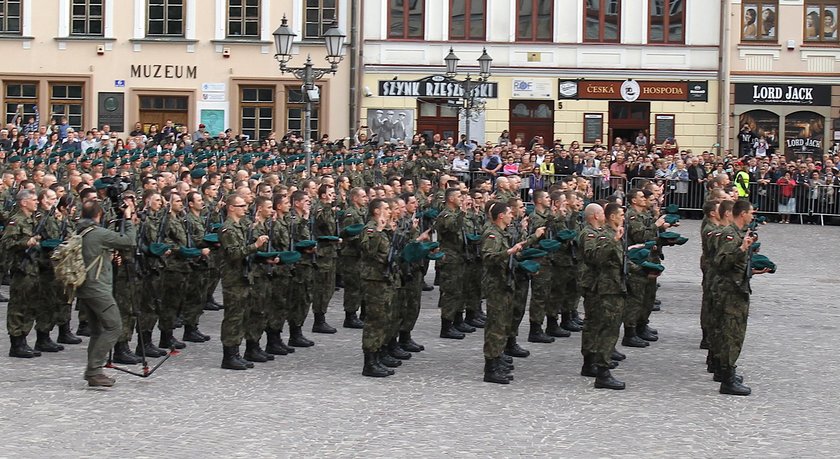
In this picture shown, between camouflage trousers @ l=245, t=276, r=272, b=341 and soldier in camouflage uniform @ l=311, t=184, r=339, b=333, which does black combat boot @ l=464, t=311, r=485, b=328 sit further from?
camouflage trousers @ l=245, t=276, r=272, b=341

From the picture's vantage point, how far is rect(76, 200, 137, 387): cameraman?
45.8 feet

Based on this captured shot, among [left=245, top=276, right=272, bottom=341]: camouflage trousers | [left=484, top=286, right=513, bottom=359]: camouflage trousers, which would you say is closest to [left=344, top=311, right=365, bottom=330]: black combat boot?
[left=245, top=276, right=272, bottom=341]: camouflage trousers

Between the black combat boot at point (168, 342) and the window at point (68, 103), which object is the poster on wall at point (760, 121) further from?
the black combat boot at point (168, 342)

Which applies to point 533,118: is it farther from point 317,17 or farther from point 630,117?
point 317,17

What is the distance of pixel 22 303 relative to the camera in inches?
627

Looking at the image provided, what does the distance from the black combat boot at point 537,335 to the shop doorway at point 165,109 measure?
86.9 ft

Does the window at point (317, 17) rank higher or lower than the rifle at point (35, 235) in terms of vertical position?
higher

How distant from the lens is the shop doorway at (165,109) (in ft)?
141

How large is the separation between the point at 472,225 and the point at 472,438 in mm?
6831

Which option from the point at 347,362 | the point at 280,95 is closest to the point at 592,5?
the point at 280,95

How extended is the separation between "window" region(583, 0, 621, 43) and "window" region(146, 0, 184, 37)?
1149 centimetres

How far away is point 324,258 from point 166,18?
25.7m

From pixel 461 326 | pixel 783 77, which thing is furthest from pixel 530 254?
pixel 783 77

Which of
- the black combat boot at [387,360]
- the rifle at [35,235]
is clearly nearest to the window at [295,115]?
the rifle at [35,235]
